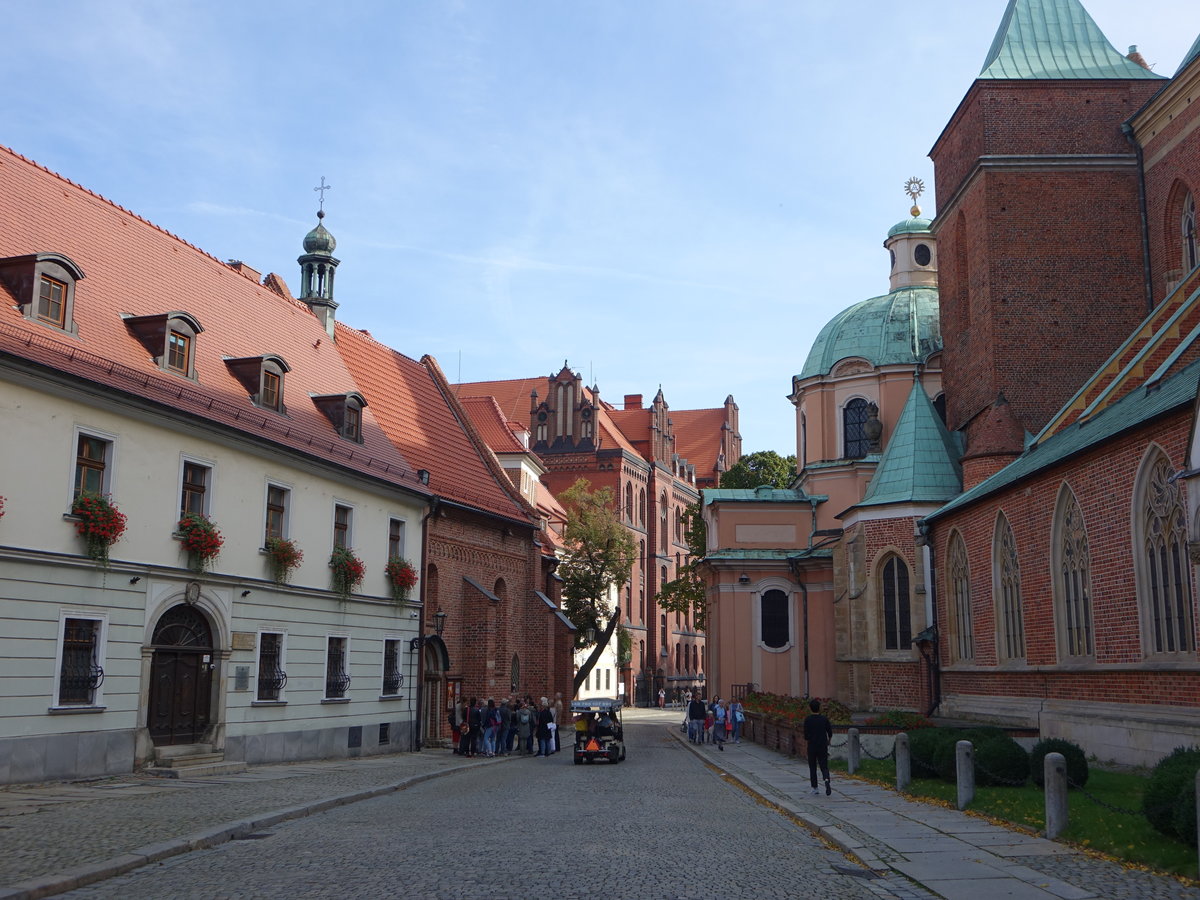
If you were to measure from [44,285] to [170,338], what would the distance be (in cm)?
302

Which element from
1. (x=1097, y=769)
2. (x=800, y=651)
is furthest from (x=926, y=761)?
(x=800, y=651)

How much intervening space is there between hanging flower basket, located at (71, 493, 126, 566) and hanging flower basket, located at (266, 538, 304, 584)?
461 centimetres

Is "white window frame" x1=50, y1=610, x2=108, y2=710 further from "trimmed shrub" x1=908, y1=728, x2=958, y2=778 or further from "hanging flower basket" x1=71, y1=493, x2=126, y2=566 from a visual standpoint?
"trimmed shrub" x1=908, y1=728, x2=958, y2=778

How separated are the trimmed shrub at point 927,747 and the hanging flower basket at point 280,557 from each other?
12.4m

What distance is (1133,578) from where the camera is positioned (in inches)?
730

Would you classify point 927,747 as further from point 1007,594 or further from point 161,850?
point 161,850

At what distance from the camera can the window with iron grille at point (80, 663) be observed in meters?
18.1

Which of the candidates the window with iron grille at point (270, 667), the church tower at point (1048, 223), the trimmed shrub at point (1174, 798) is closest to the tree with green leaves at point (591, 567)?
the church tower at point (1048, 223)

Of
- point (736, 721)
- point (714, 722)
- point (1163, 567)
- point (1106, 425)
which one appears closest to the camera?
point (1163, 567)

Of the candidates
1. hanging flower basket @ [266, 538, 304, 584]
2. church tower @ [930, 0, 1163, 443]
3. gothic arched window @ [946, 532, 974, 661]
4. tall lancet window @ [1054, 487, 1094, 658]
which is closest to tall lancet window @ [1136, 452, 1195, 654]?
tall lancet window @ [1054, 487, 1094, 658]

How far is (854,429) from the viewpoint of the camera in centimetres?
4694

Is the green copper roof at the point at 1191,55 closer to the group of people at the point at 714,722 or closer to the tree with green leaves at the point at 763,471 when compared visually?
the group of people at the point at 714,722

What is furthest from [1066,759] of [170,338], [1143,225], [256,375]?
[1143,225]

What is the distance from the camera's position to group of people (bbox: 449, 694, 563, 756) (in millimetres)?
28625
